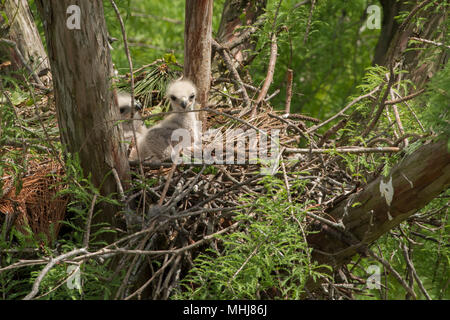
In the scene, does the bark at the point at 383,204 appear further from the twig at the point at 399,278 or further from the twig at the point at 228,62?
the twig at the point at 228,62

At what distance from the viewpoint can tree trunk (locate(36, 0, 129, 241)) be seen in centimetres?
293

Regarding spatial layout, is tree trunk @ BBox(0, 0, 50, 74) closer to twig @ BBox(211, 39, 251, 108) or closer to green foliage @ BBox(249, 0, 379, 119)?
twig @ BBox(211, 39, 251, 108)

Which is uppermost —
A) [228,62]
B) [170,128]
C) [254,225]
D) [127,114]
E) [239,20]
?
[239,20]

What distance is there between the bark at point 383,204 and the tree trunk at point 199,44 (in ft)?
5.83

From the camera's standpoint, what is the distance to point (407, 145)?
3115 mm

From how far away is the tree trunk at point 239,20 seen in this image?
5.47 meters

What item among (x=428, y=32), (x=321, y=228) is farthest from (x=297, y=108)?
(x=321, y=228)

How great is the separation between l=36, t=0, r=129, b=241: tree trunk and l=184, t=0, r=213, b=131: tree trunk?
1.48 metres

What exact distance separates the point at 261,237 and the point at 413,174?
85 cm

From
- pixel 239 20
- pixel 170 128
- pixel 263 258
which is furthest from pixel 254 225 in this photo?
pixel 239 20

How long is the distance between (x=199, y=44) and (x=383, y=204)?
2.18 m

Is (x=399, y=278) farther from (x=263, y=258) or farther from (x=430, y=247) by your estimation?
(x=430, y=247)

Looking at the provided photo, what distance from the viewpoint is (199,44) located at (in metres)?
4.57

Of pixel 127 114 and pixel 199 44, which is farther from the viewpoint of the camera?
pixel 127 114
